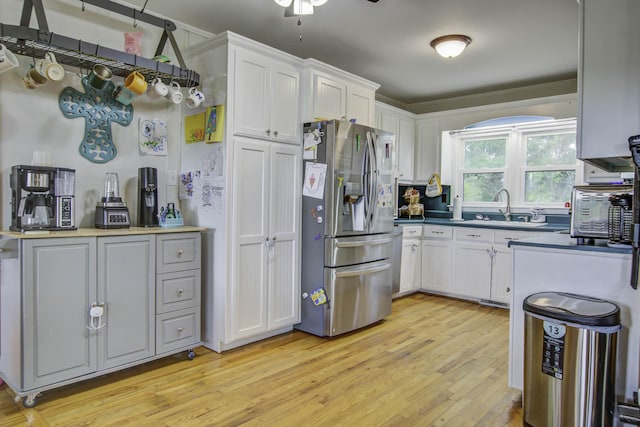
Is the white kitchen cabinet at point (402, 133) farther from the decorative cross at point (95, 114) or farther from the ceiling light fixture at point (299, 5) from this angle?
the decorative cross at point (95, 114)

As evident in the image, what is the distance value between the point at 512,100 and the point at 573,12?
6.93 ft

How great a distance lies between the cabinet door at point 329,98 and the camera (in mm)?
3420

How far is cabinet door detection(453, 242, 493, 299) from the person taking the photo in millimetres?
4316

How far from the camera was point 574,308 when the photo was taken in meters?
1.86

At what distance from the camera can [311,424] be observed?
2006 millimetres

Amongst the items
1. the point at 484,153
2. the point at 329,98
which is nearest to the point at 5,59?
the point at 329,98

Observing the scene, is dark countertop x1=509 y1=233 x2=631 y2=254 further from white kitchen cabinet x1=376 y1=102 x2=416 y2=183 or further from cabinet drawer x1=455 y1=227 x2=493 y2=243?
white kitchen cabinet x1=376 y1=102 x2=416 y2=183

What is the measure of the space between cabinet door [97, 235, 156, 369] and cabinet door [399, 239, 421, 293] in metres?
2.79

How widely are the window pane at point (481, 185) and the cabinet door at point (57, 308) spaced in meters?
4.39

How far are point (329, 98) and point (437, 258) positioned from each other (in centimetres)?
232

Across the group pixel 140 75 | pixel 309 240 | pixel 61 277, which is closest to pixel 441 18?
pixel 309 240

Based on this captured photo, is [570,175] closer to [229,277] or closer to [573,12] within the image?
[573,12]

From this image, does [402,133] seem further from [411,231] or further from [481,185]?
[411,231]

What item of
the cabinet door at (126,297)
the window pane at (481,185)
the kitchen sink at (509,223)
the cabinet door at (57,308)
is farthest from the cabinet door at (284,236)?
the window pane at (481,185)
